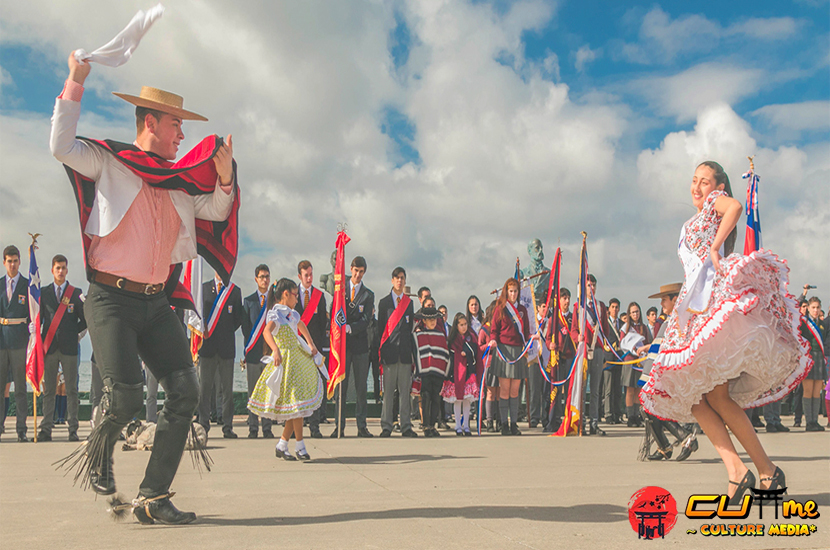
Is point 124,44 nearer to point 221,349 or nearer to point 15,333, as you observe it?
point 221,349

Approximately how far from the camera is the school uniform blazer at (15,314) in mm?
9086

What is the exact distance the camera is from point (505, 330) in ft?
34.9

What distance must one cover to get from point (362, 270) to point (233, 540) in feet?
22.5

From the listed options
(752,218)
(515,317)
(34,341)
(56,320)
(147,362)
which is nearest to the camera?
(147,362)

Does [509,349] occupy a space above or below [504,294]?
below

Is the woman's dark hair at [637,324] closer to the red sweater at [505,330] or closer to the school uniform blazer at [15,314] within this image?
the red sweater at [505,330]

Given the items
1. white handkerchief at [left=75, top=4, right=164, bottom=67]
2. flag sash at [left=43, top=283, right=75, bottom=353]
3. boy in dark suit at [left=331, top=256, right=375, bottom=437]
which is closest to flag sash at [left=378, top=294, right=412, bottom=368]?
boy in dark suit at [left=331, top=256, right=375, bottom=437]

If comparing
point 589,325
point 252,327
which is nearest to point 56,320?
point 252,327

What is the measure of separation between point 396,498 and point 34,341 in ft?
21.2

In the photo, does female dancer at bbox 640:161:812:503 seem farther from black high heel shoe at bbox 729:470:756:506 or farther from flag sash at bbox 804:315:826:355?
flag sash at bbox 804:315:826:355

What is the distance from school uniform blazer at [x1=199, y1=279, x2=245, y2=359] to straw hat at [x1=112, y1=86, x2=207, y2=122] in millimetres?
5891

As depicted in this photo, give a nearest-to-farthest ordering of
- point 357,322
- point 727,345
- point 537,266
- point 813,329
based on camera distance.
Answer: point 727,345 < point 357,322 < point 813,329 < point 537,266

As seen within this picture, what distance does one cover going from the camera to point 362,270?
10047mm

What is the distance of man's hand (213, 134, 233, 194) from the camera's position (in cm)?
406
